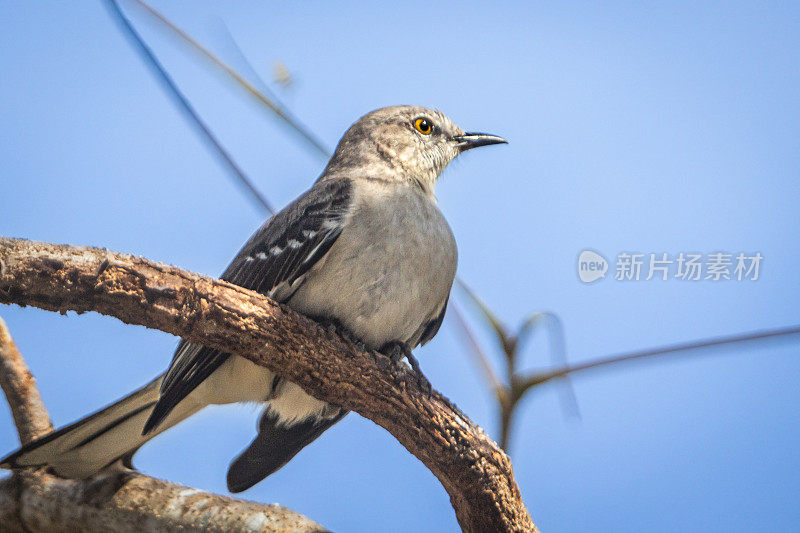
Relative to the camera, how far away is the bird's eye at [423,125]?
11.9 ft

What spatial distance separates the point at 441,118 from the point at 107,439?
2.12 meters

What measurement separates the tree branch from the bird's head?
112 cm

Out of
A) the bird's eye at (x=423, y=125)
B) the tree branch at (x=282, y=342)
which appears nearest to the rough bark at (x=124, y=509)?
the tree branch at (x=282, y=342)

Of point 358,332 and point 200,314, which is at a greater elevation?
point 358,332

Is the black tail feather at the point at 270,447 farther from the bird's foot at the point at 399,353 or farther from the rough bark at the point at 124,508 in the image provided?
the bird's foot at the point at 399,353

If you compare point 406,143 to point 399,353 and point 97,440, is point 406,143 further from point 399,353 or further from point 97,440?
point 97,440

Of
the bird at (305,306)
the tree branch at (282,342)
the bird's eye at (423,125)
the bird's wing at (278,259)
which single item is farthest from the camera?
the bird's eye at (423,125)

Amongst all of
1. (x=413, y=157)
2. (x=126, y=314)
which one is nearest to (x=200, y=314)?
(x=126, y=314)

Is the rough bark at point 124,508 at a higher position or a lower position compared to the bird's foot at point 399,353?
lower

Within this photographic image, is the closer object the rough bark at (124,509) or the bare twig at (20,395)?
the rough bark at (124,509)

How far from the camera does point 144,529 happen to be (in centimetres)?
268

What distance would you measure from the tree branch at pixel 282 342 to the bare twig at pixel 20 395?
115 centimetres

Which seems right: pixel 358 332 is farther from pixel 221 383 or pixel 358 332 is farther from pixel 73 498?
pixel 73 498

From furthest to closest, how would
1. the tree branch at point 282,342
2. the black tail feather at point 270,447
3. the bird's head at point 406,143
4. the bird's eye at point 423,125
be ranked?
the bird's eye at point 423,125 < the bird's head at point 406,143 < the black tail feather at point 270,447 < the tree branch at point 282,342
